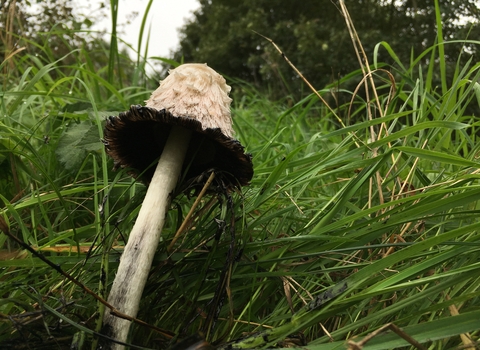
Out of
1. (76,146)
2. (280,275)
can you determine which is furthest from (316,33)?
(280,275)

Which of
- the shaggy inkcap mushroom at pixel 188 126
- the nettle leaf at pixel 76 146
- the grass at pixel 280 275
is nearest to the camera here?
the grass at pixel 280 275

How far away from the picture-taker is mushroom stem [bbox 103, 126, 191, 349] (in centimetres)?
104

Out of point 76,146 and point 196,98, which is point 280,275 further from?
point 76,146

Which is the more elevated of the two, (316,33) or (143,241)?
(316,33)

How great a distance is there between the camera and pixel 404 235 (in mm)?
1396

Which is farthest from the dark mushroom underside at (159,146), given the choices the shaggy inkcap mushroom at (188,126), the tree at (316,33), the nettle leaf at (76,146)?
the tree at (316,33)

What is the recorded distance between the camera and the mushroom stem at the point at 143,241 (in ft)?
3.42

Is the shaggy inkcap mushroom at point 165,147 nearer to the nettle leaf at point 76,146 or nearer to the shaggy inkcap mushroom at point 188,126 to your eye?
the shaggy inkcap mushroom at point 188,126

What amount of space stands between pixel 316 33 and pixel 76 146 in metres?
11.4

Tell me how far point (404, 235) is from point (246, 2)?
49.7 feet

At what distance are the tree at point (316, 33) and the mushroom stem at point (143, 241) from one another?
684cm

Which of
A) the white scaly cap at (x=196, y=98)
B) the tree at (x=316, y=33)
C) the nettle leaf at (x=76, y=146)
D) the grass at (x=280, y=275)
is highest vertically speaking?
the tree at (x=316, y=33)

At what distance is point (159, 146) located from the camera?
55.9 inches

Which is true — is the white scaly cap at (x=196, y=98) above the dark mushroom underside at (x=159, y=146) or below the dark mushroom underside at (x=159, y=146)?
above
